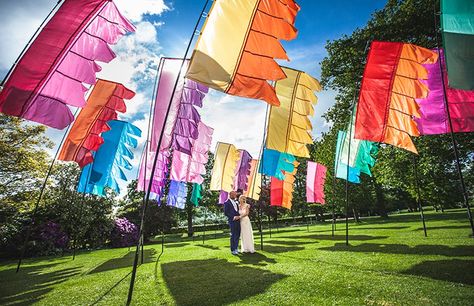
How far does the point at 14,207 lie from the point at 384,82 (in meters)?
21.0

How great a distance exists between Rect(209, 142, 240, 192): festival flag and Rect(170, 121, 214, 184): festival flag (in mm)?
2221

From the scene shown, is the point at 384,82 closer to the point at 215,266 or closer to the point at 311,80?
the point at 311,80

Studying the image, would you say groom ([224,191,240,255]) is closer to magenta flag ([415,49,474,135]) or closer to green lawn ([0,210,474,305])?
green lawn ([0,210,474,305])

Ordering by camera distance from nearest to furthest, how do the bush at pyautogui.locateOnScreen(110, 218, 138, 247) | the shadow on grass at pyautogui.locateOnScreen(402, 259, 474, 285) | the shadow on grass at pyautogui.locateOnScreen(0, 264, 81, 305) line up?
the shadow on grass at pyautogui.locateOnScreen(402, 259, 474, 285), the shadow on grass at pyautogui.locateOnScreen(0, 264, 81, 305), the bush at pyautogui.locateOnScreen(110, 218, 138, 247)

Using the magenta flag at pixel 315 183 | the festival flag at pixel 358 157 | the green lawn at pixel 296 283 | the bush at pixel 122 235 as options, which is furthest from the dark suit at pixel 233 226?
the bush at pixel 122 235

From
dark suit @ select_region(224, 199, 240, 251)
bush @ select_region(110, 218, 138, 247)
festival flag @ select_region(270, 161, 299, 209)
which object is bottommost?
bush @ select_region(110, 218, 138, 247)

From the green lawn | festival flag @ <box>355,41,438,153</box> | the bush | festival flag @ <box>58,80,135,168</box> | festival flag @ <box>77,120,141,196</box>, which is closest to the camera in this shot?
the green lawn

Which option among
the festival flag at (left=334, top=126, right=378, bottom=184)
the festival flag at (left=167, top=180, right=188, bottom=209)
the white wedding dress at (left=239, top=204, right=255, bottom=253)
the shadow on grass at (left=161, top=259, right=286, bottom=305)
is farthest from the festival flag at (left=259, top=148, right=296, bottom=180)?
the festival flag at (left=167, top=180, right=188, bottom=209)

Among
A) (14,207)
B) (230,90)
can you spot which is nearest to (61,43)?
(230,90)

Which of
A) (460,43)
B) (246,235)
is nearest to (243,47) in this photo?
(460,43)

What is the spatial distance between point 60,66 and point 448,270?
993cm

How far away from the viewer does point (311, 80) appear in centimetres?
1179

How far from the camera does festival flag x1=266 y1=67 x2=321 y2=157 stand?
10.9 metres

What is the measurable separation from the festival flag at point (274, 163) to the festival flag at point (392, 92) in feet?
12.7
